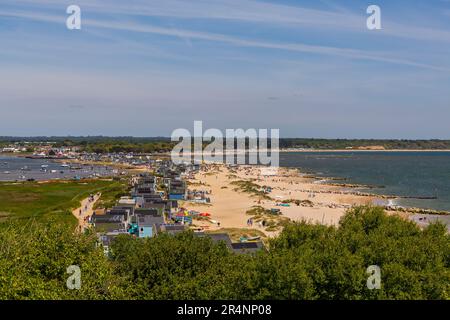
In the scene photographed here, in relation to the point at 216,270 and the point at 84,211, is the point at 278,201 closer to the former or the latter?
the point at 84,211

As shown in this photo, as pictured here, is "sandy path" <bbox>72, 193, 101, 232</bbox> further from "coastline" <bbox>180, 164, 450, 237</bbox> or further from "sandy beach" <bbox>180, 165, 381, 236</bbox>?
"sandy beach" <bbox>180, 165, 381, 236</bbox>

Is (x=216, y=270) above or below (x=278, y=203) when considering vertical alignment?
above

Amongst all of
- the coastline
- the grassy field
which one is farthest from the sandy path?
the coastline

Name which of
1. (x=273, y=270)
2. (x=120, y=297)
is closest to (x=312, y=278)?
(x=273, y=270)

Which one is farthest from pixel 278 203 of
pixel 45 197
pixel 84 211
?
pixel 45 197

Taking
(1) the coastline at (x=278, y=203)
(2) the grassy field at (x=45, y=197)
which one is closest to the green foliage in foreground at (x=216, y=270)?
Answer: (1) the coastline at (x=278, y=203)
